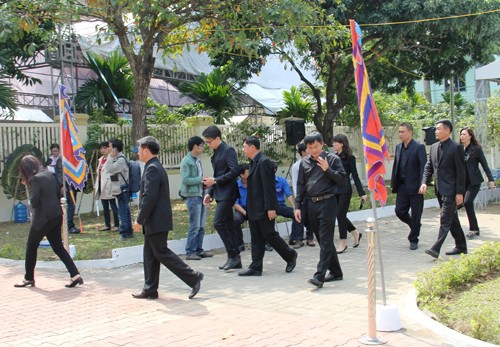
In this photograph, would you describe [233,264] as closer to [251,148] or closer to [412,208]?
[251,148]

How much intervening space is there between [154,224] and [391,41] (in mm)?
12588

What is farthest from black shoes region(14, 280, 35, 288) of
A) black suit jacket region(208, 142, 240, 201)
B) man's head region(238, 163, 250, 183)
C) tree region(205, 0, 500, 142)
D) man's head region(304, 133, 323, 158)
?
tree region(205, 0, 500, 142)

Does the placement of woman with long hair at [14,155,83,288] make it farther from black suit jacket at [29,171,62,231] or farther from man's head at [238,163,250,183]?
man's head at [238,163,250,183]

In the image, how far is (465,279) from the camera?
6.61 meters

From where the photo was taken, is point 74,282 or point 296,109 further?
point 296,109

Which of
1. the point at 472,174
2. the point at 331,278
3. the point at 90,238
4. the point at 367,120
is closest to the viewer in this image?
the point at 367,120

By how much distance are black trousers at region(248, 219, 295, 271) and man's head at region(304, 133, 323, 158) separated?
125cm

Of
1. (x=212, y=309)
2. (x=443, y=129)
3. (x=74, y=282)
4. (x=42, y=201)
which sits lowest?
(x=212, y=309)

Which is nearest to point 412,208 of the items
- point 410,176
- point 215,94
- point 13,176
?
point 410,176

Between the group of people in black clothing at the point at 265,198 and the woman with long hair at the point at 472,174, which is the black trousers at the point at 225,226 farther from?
the woman with long hair at the point at 472,174

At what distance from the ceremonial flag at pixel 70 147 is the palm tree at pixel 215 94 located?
11539 millimetres

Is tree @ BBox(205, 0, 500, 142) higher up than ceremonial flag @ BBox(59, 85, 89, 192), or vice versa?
tree @ BBox(205, 0, 500, 142)

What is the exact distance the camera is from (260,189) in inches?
302

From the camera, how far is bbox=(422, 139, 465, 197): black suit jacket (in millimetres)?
8070
